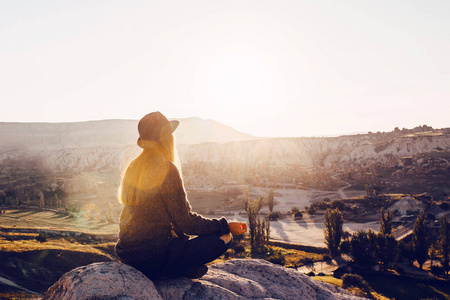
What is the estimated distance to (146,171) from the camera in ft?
12.9

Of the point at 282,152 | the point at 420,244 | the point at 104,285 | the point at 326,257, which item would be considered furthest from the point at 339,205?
the point at 282,152

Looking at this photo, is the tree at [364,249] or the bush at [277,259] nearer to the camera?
the tree at [364,249]

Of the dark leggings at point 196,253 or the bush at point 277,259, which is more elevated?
the dark leggings at point 196,253

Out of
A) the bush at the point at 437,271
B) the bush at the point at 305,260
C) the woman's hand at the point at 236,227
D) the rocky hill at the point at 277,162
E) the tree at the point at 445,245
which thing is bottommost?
the bush at the point at 305,260

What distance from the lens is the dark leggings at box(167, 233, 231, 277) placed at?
419 centimetres

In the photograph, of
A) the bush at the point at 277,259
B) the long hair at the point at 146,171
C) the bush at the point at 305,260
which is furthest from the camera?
the bush at the point at 305,260

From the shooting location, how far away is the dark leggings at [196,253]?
165 inches

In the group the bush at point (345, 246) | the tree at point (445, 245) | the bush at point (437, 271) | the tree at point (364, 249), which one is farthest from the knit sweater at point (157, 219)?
the bush at point (345, 246)

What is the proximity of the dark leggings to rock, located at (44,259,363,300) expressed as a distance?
0.72 ft

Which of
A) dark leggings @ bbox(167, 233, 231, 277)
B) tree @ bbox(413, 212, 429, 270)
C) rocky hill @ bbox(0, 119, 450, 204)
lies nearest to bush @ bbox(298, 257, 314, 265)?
tree @ bbox(413, 212, 429, 270)

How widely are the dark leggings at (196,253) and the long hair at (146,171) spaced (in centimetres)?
99

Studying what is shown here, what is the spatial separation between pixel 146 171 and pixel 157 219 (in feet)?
2.19

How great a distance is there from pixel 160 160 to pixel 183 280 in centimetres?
181

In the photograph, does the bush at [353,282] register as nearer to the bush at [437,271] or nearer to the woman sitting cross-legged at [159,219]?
the bush at [437,271]
